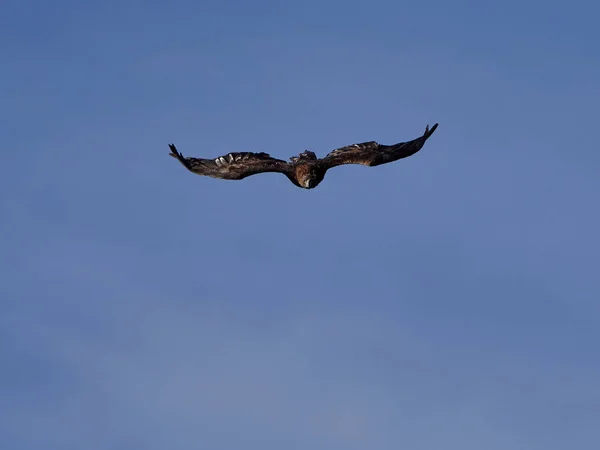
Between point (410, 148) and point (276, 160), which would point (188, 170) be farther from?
point (410, 148)

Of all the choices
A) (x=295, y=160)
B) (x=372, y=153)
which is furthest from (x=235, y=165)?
(x=372, y=153)

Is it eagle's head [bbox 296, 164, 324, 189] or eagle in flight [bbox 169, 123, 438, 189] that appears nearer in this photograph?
eagle's head [bbox 296, 164, 324, 189]

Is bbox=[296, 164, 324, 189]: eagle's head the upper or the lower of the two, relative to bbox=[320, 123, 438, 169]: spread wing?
lower

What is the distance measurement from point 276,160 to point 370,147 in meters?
4.92

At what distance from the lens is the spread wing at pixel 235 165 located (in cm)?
5425

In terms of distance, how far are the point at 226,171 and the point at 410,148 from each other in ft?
31.4

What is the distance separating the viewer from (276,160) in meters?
54.7

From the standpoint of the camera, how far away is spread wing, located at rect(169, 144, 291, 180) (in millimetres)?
54250

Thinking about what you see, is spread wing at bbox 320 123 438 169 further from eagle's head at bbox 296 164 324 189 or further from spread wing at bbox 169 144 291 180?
spread wing at bbox 169 144 291 180

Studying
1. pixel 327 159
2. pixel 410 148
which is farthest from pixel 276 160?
pixel 410 148

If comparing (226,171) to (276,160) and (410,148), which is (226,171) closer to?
(276,160)

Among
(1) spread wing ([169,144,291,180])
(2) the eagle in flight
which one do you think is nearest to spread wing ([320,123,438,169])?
(2) the eagle in flight

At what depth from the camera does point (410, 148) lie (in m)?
54.9

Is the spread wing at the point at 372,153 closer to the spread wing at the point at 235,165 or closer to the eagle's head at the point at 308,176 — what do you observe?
the eagle's head at the point at 308,176
